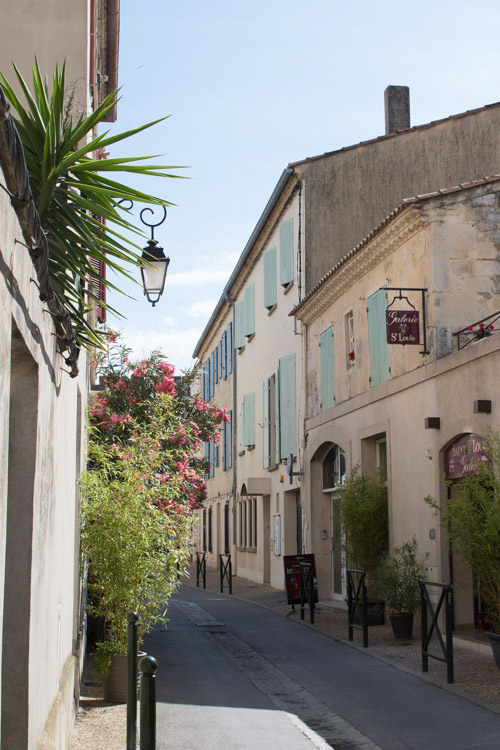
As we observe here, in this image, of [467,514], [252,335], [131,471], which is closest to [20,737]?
[131,471]

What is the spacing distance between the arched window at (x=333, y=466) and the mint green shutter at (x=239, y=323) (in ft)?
31.6

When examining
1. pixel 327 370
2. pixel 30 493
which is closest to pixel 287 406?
pixel 327 370

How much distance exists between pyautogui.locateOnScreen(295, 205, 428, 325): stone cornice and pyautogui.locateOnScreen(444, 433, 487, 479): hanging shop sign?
3.24m

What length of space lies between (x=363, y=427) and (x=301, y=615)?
3.35 m

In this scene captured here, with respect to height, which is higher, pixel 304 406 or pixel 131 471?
pixel 304 406

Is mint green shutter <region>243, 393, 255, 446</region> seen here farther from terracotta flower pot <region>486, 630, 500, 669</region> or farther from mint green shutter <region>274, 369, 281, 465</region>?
terracotta flower pot <region>486, 630, 500, 669</region>

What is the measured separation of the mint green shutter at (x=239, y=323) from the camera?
28156 mm

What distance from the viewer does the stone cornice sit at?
13.4m

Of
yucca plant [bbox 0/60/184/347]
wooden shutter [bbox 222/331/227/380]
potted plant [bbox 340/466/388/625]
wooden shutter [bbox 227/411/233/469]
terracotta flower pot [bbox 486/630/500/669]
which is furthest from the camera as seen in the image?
wooden shutter [bbox 222/331/227/380]

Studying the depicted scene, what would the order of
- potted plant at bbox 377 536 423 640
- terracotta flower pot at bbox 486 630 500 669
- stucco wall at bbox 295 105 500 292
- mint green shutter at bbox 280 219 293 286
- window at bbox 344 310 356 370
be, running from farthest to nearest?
1. mint green shutter at bbox 280 219 293 286
2. stucco wall at bbox 295 105 500 292
3. window at bbox 344 310 356 370
4. potted plant at bbox 377 536 423 640
5. terracotta flower pot at bbox 486 630 500 669

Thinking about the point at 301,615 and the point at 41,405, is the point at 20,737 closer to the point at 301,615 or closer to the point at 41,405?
the point at 41,405

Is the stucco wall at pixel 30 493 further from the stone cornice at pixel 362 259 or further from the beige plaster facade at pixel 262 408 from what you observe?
the beige plaster facade at pixel 262 408

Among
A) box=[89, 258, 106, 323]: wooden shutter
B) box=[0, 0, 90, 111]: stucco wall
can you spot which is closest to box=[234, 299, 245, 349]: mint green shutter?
box=[89, 258, 106, 323]: wooden shutter

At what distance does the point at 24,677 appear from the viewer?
144 inches
